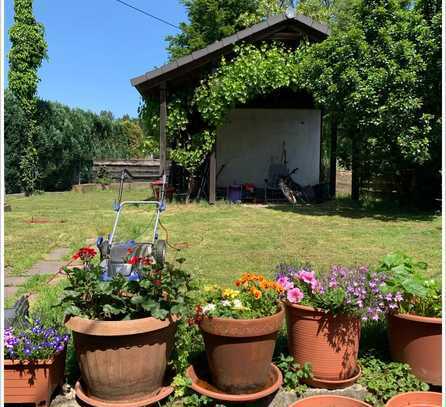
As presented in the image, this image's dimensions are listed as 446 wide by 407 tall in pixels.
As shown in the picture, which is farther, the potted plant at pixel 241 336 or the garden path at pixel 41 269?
the garden path at pixel 41 269

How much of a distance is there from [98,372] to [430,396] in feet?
5.38

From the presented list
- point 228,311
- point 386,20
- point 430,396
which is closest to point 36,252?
point 228,311

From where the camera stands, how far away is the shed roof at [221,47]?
10.5 m

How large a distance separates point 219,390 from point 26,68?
581 inches

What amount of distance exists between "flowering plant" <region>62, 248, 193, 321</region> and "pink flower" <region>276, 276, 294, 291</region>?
545 mm

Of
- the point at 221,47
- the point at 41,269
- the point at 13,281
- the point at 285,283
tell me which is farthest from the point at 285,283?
the point at 221,47

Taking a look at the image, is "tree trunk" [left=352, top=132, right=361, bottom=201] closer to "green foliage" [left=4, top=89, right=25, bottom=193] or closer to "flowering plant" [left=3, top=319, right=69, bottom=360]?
"flowering plant" [left=3, top=319, right=69, bottom=360]

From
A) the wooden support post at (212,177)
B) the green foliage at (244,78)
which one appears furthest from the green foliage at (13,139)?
the wooden support post at (212,177)

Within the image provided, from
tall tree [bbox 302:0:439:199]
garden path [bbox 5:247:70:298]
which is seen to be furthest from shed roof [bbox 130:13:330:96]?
garden path [bbox 5:247:70:298]

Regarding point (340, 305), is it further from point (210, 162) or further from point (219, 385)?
point (210, 162)

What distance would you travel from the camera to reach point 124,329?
7.26ft

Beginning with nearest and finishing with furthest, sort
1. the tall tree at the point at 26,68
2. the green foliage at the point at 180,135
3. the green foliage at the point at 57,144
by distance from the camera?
1. the green foliage at the point at 180,135
2. the tall tree at the point at 26,68
3. the green foliage at the point at 57,144

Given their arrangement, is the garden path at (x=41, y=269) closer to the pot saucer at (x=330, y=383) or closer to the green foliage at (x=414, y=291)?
the pot saucer at (x=330, y=383)

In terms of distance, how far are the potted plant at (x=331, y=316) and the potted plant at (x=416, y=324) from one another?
5.1 inches
